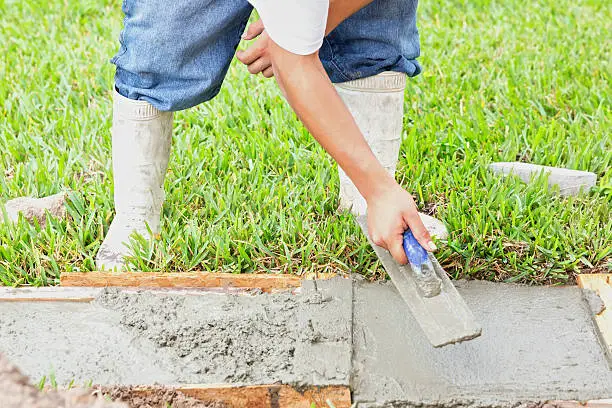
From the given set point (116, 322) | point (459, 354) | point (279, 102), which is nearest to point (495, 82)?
point (279, 102)

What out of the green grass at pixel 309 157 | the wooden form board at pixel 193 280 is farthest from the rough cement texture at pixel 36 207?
the wooden form board at pixel 193 280

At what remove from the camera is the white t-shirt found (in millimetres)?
1738

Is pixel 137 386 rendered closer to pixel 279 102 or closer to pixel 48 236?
pixel 48 236

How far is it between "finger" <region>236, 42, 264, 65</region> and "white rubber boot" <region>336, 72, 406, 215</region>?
39cm

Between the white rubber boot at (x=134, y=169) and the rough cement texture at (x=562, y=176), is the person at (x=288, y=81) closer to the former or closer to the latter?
the white rubber boot at (x=134, y=169)

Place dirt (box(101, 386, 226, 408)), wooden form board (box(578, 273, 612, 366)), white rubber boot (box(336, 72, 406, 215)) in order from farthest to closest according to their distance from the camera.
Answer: white rubber boot (box(336, 72, 406, 215)) < wooden form board (box(578, 273, 612, 366)) < dirt (box(101, 386, 226, 408))

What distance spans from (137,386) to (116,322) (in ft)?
0.94

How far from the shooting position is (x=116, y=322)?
214cm

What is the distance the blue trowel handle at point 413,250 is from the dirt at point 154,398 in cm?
55

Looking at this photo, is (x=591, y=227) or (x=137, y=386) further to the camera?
(x=591, y=227)

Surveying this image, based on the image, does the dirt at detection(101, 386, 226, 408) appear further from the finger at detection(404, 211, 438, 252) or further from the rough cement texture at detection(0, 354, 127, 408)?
the finger at detection(404, 211, 438, 252)

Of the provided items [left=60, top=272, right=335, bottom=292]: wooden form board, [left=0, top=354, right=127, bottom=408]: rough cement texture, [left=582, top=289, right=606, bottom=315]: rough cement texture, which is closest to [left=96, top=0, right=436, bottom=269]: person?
[left=60, top=272, right=335, bottom=292]: wooden form board

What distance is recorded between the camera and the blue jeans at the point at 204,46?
2252 millimetres

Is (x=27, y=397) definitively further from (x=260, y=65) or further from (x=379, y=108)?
(x=379, y=108)
